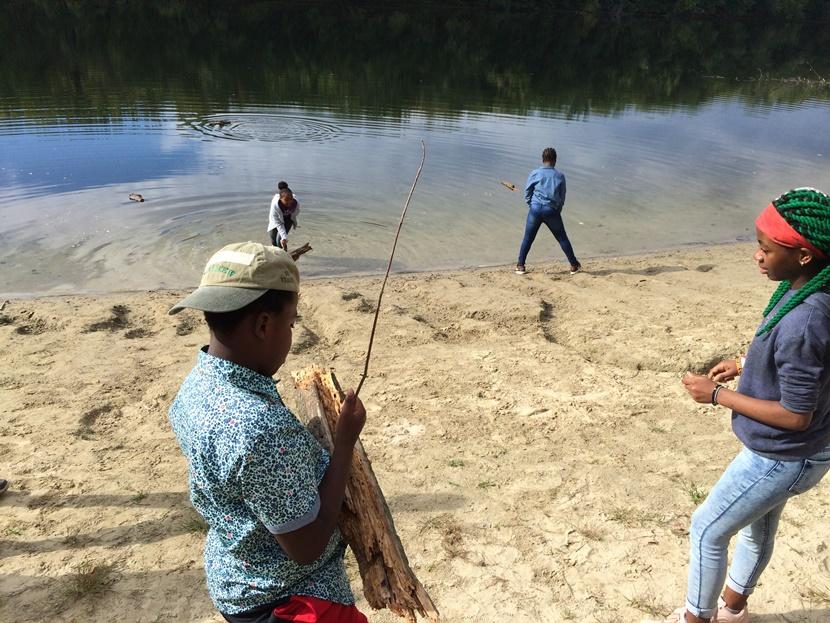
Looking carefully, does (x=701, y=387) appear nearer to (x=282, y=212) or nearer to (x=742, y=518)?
(x=742, y=518)

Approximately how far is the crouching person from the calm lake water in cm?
800

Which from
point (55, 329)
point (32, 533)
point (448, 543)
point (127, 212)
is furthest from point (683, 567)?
point (127, 212)

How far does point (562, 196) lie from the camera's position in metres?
9.32

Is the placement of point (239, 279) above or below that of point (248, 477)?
above

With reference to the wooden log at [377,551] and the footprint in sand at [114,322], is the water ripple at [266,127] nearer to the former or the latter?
the footprint in sand at [114,322]

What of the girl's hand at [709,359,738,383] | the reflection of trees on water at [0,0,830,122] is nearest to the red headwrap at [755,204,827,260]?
the girl's hand at [709,359,738,383]

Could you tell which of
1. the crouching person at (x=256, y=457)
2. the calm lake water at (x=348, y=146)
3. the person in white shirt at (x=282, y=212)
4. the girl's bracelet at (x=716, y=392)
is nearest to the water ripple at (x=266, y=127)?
the calm lake water at (x=348, y=146)

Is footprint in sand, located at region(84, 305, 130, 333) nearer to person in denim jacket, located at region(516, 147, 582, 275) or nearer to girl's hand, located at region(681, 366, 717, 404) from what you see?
person in denim jacket, located at region(516, 147, 582, 275)

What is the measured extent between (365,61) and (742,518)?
101 ft

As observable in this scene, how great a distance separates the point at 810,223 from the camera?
2201 mm

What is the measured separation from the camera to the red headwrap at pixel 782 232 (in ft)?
7.32

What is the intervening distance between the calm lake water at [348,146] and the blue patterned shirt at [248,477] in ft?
26.2

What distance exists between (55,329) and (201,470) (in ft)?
20.5

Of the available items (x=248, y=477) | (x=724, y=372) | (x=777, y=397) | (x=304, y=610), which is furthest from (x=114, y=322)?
(x=777, y=397)
